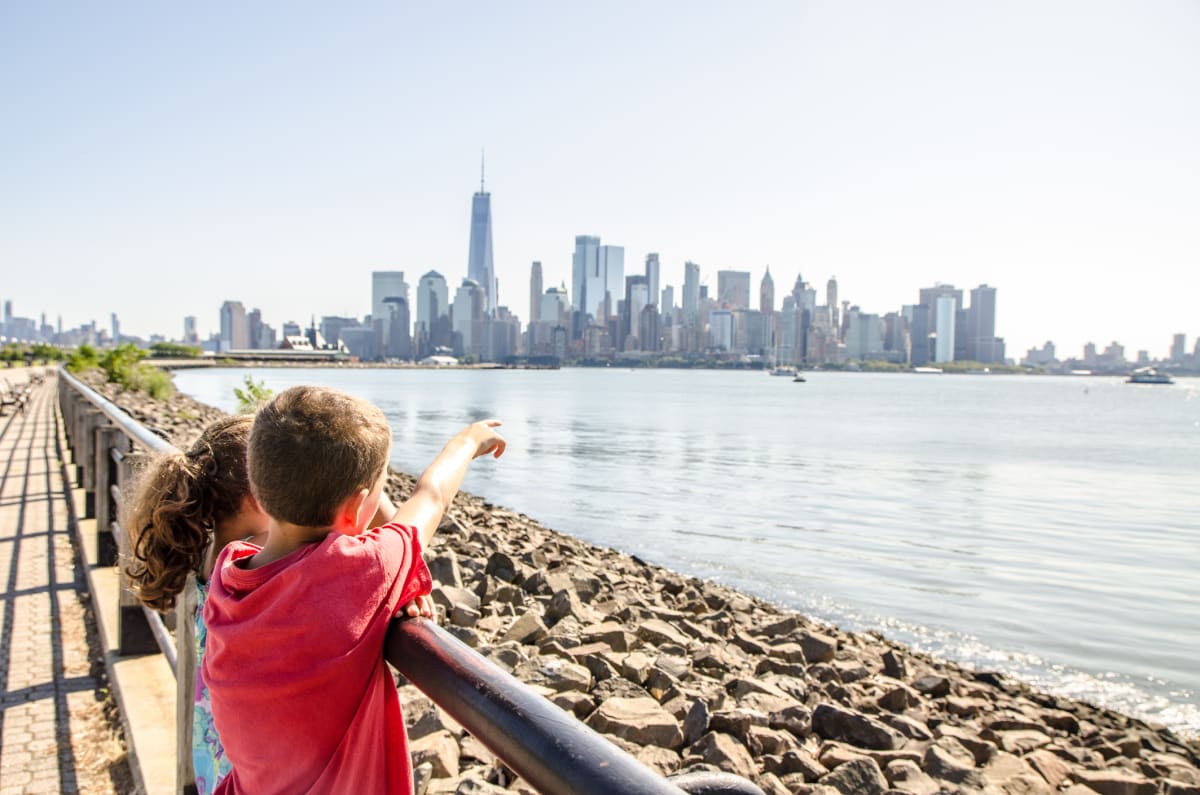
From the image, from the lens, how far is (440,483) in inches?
77.6

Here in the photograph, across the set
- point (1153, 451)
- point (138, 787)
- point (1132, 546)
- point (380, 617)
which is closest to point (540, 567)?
point (138, 787)

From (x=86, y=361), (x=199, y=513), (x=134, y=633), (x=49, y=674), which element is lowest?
(x=49, y=674)

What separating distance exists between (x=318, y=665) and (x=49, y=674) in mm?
4000

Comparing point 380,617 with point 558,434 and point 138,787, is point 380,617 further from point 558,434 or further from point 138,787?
point 558,434

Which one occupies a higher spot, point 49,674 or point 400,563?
point 400,563

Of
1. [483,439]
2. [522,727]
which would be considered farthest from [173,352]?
[522,727]

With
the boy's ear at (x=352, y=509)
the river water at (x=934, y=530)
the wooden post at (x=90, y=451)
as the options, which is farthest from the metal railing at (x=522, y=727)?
the river water at (x=934, y=530)

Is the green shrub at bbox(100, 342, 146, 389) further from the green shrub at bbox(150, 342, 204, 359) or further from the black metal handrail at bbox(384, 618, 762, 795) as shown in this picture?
the green shrub at bbox(150, 342, 204, 359)

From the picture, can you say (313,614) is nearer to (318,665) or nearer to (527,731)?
(318,665)

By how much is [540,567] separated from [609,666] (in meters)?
4.47

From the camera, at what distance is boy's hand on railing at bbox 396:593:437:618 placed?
1513 millimetres

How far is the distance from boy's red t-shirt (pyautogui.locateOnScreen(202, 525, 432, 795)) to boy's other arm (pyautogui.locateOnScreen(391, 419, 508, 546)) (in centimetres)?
20

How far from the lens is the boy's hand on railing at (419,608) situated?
1513mm

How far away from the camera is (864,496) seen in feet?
70.6
